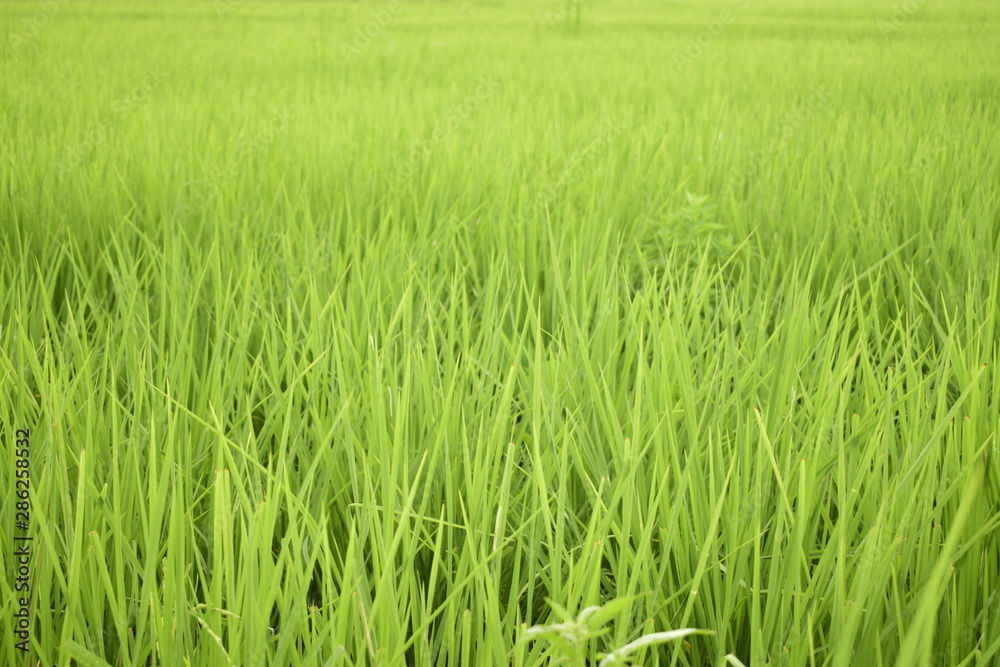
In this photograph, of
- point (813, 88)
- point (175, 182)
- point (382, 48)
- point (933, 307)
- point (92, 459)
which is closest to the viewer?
point (92, 459)

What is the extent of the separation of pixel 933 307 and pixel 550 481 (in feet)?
3.42

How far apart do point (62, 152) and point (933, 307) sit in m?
2.54

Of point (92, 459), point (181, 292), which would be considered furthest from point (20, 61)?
point (92, 459)

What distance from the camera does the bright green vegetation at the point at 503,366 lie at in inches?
22.3

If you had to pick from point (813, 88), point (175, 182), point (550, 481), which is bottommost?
point (550, 481)

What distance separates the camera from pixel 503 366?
1044mm

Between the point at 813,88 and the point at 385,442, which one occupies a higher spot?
the point at 813,88

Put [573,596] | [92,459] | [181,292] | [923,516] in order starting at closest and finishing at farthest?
[573,596] < [923,516] < [92,459] < [181,292]

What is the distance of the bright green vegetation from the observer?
57 centimetres

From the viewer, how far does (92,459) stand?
0.73m

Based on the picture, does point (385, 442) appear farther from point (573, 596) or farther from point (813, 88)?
point (813, 88)

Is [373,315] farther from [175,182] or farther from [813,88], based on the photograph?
[813,88]

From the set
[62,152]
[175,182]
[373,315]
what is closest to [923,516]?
[373,315]

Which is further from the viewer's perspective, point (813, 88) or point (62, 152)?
point (813, 88)
